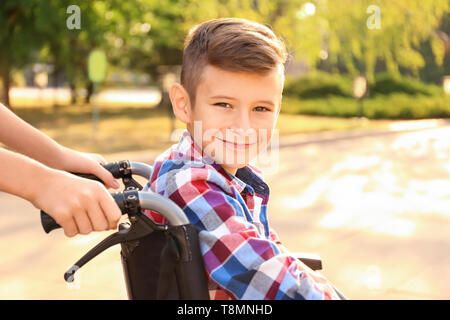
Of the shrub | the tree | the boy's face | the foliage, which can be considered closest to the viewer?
the boy's face

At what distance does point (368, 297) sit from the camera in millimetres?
4445

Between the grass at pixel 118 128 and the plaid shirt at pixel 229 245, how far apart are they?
1133 cm

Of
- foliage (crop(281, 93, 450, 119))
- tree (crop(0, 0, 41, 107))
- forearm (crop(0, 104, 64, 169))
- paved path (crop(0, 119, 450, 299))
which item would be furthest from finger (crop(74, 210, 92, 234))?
foliage (crop(281, 93, 450, 119))

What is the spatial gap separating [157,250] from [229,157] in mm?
343

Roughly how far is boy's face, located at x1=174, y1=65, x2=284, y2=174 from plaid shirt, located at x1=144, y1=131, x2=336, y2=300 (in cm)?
11

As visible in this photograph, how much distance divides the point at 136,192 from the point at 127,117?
74.2ft

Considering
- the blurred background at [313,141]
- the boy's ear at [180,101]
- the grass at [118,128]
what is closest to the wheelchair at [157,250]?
the boy's ear at [180,101]

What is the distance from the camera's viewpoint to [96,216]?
51.6 inches

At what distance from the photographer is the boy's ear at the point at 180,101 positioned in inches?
72.9

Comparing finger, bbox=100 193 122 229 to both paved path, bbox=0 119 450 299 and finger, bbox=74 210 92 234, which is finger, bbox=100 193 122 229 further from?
paved path, bbox=0 119 450 299

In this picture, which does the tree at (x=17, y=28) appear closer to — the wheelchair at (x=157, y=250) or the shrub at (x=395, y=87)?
the wheelchair at (x=157, y=250)

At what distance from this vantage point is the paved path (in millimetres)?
4684

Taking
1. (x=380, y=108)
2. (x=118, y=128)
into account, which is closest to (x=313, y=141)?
(x=118, y=128)

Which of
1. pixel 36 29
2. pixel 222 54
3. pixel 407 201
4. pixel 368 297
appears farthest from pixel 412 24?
pixel 222 54
